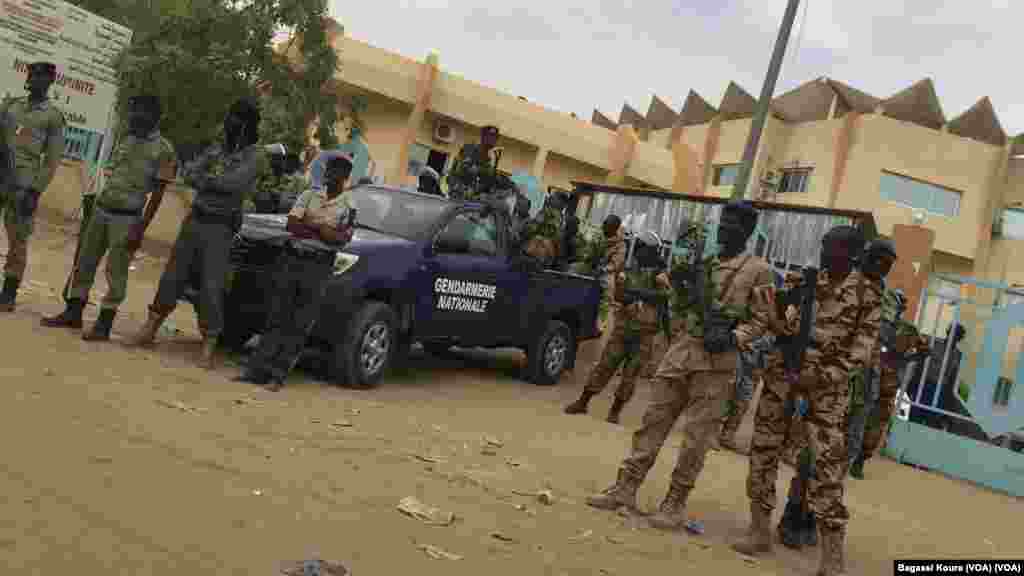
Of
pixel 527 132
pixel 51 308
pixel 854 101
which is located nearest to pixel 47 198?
pixel 51 308

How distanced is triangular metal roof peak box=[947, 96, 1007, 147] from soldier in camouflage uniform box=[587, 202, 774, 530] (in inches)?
1277

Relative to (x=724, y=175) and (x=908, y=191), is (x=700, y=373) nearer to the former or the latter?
(x=908, y=191)

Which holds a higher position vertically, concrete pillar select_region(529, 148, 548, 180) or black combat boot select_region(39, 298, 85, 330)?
concrete pillar select_region(529, 148, 548, 180)

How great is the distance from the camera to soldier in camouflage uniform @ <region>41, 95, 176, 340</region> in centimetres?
716

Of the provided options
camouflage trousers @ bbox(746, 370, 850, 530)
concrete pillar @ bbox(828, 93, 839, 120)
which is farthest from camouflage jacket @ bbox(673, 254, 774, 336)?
concrete pillar @ bbox(828, 93, 839, 120)

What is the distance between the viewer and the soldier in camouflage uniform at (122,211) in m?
7.16

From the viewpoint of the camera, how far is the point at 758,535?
217 inches

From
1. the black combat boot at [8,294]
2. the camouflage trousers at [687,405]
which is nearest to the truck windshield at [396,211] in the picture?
the black combat boot at [8,294]

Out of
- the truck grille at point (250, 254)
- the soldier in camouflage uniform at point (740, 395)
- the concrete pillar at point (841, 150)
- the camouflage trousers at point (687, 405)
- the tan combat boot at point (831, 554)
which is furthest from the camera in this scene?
the concrete pillar at point (841, 150)

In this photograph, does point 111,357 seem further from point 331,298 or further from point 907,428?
point 907,428

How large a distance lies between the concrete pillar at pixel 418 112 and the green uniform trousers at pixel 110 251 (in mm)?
22845

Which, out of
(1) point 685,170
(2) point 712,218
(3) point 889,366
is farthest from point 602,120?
(3) point 889,366

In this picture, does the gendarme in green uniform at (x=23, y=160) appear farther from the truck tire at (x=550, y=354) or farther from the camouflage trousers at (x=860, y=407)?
the camouflage trousers at (x=860, y=407)

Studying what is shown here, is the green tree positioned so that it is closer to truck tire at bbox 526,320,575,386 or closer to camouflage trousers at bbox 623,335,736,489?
truck tire at bbox 526,320,575,386
